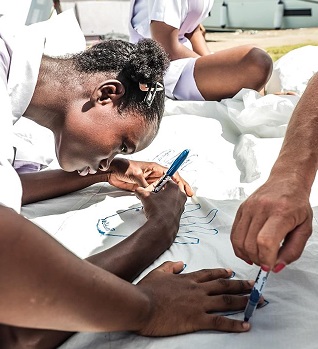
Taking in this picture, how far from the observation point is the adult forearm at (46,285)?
65 centimetres

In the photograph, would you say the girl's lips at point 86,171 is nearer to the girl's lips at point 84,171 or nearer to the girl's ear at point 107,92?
the girl's lips at point 84,171

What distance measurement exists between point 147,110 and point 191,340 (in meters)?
0.68

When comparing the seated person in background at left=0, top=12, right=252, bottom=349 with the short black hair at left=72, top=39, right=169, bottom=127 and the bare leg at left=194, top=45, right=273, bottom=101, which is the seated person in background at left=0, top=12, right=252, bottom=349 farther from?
the bare leg at left=194, top=45, right=273, bottom=101

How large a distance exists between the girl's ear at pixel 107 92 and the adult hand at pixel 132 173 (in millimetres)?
230

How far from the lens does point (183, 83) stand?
2254 millimetres

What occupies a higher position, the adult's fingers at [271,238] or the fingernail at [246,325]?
the adult's fingers at [271,238]

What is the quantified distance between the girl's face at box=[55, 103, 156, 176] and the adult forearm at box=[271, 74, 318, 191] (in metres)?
0.45

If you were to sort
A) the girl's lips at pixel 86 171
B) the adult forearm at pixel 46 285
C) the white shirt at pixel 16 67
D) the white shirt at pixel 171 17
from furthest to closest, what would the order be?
the white shirt at pixel 171 17 → the girl's lips at pixel 86 171 → the white shirt at pixel 16 67 → the adult forearm at pixel 46 285

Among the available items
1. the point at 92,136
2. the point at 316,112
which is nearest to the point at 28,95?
the point at 92,136

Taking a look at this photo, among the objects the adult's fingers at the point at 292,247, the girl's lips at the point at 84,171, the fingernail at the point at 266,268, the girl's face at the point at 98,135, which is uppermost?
the adult's fingers at the point at 292,247

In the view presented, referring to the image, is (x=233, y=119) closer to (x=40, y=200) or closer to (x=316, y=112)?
(x=40, y=200)

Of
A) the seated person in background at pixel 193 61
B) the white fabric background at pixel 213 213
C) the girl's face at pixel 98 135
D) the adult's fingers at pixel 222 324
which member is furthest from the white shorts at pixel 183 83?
the adult's fingers at pixel 222 324

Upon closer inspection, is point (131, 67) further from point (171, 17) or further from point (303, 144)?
point (171, 17)

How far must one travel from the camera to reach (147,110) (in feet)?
4.73
